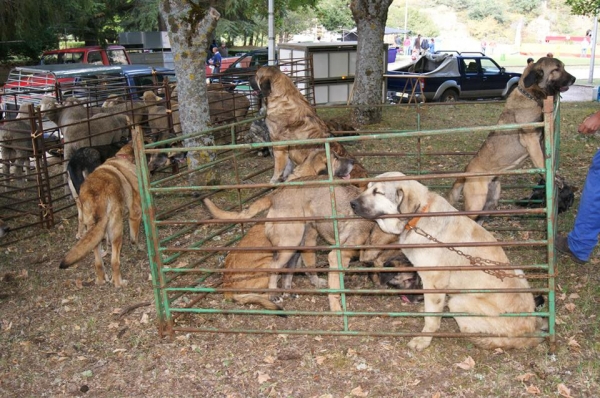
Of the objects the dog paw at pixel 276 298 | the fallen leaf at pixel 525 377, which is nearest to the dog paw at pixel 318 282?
the dog paw at pixel 276 298

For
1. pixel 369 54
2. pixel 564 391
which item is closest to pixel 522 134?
pixel 564 391

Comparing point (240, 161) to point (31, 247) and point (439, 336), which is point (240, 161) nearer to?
point (31, 247)

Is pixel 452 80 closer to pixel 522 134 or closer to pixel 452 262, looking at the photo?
pixel 522 134

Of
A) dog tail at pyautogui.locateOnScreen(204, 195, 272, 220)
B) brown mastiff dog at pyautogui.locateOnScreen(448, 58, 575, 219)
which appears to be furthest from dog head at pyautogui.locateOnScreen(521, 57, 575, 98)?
dog tail at pyautogui.locateOnScreen(204, 195, 272, 220)

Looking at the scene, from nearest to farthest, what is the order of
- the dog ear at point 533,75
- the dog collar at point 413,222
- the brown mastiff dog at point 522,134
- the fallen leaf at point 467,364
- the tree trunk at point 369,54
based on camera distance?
the fallen leaf at point 467,364 < the dog collar at point 413,222 < the brown mastiff dog at point 522,134 < the dog ear at point 533,75 < the tree trunk at point 369,54

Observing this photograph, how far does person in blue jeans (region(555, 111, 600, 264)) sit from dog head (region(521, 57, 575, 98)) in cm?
130

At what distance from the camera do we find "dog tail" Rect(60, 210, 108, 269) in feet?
18.6

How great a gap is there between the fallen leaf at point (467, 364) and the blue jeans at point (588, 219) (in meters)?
2.32

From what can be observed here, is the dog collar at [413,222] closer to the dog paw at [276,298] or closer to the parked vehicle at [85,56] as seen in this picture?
the dog paw at [276,298]

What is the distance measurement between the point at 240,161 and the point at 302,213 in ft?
21.9

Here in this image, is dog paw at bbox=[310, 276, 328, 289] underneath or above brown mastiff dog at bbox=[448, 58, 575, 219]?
underneath

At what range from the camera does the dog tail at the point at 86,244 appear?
5.67 m

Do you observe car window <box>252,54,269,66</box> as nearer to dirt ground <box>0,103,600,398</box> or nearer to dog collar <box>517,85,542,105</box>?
dog collar <box>517,85,542,105</box>

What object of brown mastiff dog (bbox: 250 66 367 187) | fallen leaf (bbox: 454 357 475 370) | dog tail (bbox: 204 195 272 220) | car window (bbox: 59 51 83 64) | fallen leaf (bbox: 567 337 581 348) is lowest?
fallen leaf (bbox: 454 357 475 370)
